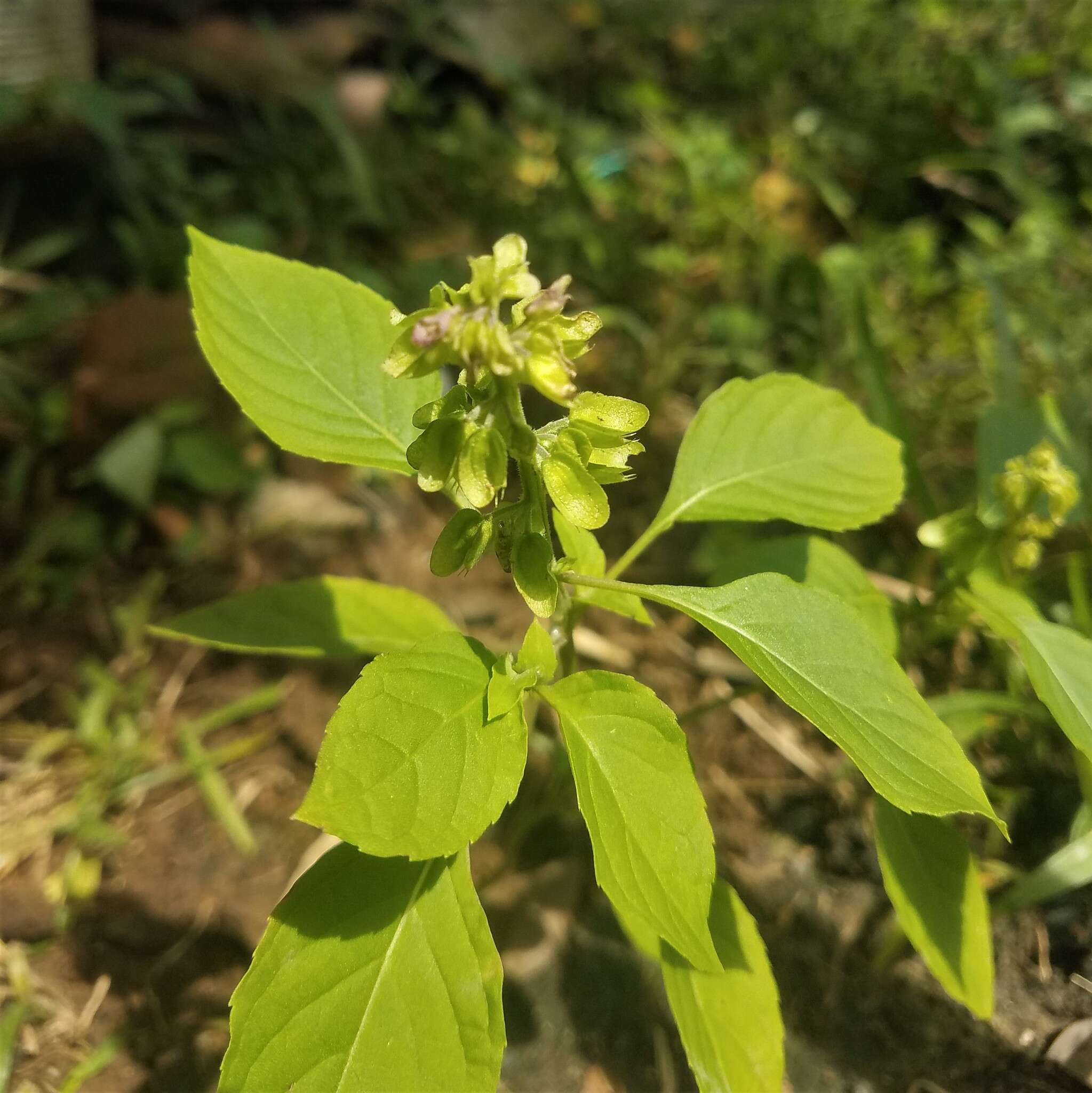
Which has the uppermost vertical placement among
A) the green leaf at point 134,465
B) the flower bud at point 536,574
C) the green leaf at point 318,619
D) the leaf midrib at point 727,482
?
the flower bud at point 536,574

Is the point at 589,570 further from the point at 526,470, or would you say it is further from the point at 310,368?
the point at 310,368

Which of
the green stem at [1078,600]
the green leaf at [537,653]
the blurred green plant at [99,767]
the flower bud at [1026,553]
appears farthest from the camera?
the blurred green plant at [99,767]

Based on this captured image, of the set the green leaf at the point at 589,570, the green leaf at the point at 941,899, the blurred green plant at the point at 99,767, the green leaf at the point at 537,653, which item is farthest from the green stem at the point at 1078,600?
the blurred green plant at the point at 99,767

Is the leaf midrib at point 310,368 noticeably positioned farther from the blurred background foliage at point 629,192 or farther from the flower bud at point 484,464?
the blurred background foliage at point 629,192

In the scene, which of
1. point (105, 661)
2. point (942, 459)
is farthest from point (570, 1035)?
point (942, 459)

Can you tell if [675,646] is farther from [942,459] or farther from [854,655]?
[854,655]

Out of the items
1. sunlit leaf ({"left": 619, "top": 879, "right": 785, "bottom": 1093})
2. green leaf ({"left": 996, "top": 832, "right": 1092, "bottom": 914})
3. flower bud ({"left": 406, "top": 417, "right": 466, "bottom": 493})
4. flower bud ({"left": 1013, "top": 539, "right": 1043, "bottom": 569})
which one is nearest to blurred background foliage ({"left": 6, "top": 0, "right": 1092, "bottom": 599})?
flower bud ({"left": 1013, "top": 539, "right": 1043, "bottom": 569})

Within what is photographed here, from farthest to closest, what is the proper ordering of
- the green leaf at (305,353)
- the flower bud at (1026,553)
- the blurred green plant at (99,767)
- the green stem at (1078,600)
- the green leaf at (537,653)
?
1. the blurred green plant at (99,767)
2. the green stem at (1078,600)
3. the flower bud at (1026,553)
4. the green leaf at (305,353)
5. the green leaf at (537,653)
